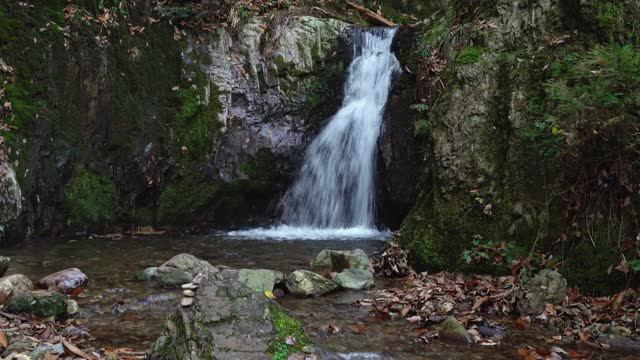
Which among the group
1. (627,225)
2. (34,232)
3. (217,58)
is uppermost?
(217,58)

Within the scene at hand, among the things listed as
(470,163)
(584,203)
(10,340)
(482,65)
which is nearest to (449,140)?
(470,163)

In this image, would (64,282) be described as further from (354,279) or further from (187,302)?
Answer: (354,279)

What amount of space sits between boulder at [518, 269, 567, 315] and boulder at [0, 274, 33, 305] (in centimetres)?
410

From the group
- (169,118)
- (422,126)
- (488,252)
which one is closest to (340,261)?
(488,252)

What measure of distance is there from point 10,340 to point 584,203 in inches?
183

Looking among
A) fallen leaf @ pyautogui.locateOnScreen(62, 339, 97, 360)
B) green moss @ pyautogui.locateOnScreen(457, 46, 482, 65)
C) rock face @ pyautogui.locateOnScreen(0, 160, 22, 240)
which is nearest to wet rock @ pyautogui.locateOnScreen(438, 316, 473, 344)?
fallen leaf @ pyautogui.locateOnScreen(62, 339, 97, 360)

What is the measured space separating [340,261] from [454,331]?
2.31 m

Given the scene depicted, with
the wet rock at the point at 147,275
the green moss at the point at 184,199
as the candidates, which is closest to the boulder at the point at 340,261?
the wet rock at the point at 147,275

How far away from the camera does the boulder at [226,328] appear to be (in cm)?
291

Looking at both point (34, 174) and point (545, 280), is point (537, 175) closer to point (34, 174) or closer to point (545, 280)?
point (545, 280)

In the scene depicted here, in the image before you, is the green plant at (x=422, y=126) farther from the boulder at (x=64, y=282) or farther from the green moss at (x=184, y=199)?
the boulder at (x=64, y=282)

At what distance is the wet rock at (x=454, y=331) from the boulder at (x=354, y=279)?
4.73ft

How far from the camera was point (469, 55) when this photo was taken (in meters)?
6.33

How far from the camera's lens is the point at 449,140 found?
621 cm
